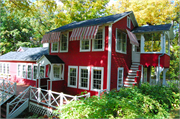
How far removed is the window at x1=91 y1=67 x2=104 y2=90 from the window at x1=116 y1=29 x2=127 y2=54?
2.48m

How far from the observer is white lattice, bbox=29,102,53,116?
28.8ft

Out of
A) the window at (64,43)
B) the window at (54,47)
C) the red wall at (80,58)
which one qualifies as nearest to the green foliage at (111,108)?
the red wall at (80,58)

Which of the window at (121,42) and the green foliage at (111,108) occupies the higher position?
the window at (121,42)

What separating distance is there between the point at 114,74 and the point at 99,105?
5.14 m

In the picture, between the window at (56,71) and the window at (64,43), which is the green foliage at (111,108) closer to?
the window at (56,71)

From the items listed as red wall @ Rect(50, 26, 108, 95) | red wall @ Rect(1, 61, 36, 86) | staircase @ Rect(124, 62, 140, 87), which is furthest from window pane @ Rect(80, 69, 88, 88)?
red wall @ Rect(1, 61, 36, 86)

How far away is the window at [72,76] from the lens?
12189mm

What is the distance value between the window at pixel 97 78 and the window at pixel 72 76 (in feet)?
6.22

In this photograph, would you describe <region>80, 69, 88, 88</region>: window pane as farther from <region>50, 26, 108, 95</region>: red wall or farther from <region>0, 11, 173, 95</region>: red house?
<region>50, 26, 108, 95</region>: red wall

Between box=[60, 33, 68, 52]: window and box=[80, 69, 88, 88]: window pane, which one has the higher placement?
box=[60, 33, 68, 52]: window

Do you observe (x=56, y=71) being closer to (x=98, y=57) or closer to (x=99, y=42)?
(x=98, y=57)

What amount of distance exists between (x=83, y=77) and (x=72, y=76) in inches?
52.1

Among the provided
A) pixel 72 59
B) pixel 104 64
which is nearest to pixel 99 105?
pixel 104 64

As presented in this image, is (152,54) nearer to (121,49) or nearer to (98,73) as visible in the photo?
(121,49)
